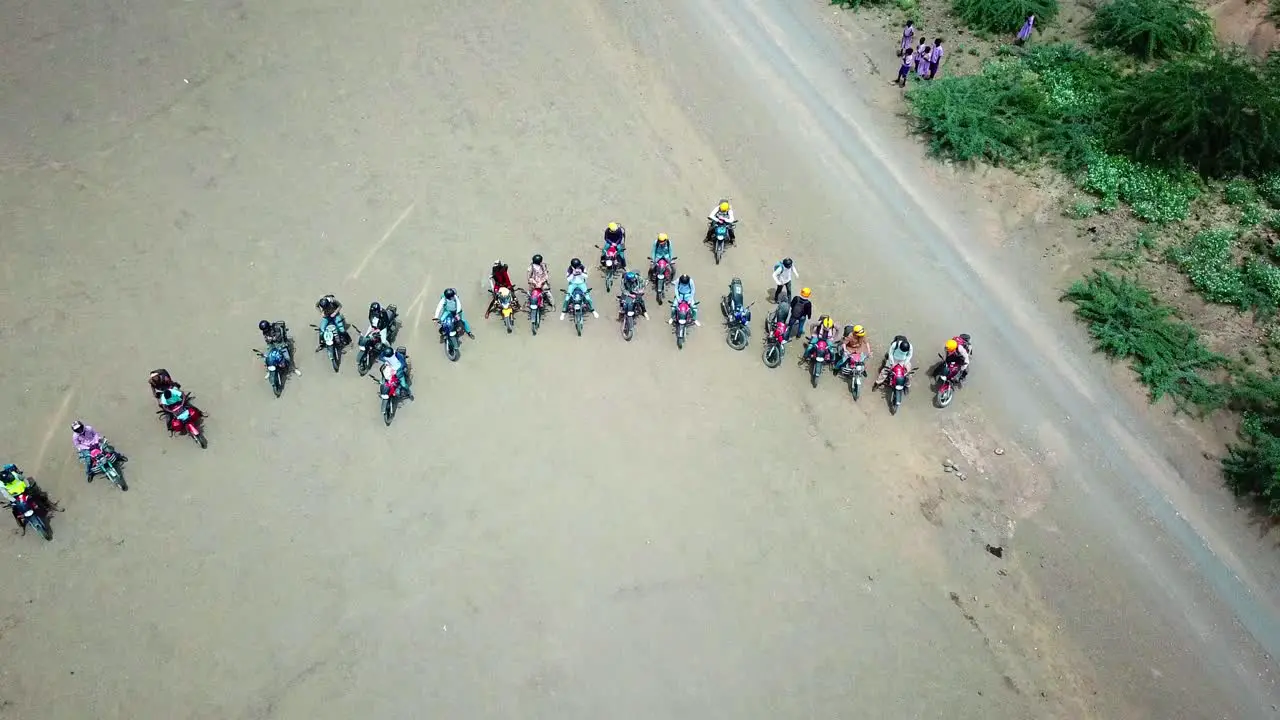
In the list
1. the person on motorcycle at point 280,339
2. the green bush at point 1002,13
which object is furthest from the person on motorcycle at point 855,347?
the green bush at point 1002,13

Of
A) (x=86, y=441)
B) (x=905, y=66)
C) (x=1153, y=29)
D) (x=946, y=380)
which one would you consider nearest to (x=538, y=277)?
(x=946, y=380)

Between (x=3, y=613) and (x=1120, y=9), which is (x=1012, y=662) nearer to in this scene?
(x=3, y=613)

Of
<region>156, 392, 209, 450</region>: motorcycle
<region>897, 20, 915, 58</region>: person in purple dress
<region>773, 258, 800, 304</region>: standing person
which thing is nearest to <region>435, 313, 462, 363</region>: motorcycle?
<region>156, 392, 209, 450</region>: motorcycle

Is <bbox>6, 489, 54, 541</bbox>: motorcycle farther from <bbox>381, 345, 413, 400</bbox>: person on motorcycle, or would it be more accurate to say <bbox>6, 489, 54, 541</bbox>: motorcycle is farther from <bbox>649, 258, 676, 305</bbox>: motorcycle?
<bbox>649, 258, 676, 305</bbox>: motorcycle

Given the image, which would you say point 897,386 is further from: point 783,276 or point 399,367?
point 399,367

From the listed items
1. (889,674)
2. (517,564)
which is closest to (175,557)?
(517,564)

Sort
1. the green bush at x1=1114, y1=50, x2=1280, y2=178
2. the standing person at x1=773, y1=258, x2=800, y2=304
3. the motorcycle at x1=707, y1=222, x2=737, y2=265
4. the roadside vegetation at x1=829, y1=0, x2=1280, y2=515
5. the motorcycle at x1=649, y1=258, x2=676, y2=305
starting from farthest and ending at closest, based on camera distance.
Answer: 1. the green bush at x1=1114, y1=50, x2=1280, y2=178
2. the motorcycle at x1=707, y1=222, x2=737, y2=265
3. the motorcycle at x1=649, y1=258, x2=676, y2=305
4. the standing person at x1=773, y1=258, x2=800, y2=304
5. the roadside vegetation at x1=829, y1=0, x2=1280, y2=515
